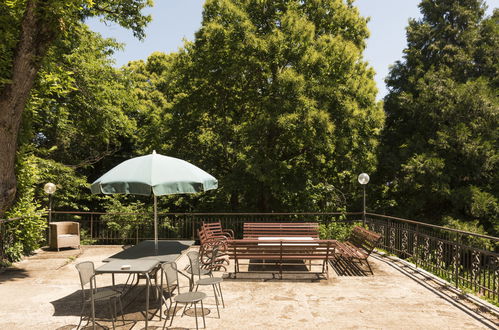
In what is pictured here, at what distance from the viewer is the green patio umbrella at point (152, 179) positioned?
610cm

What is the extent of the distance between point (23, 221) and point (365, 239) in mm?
8995

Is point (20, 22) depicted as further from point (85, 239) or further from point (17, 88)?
point (85, 239)

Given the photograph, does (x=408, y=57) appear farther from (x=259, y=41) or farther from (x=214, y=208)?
(x=214, y=208)

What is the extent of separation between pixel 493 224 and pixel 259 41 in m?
14.0

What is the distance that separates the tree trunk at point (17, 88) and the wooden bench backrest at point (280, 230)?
6190 millimetres

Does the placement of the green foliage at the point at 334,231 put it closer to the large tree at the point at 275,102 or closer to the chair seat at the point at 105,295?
the large tree at the point at 275,102

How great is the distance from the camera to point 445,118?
1894 centimetres

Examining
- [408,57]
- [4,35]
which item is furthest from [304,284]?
[408,57]

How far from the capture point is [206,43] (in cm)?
1780

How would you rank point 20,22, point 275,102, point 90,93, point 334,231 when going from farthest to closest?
point 275,102 < point 90,93 < point 334,231 < point 20,22

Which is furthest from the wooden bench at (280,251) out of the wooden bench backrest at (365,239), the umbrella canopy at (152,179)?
the umbrella canopy at (152,179)

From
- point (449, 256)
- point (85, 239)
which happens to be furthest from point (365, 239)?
point (85, 239)

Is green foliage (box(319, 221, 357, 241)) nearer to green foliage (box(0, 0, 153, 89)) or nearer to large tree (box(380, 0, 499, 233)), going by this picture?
large tree (box(380, 0, 499, 233))

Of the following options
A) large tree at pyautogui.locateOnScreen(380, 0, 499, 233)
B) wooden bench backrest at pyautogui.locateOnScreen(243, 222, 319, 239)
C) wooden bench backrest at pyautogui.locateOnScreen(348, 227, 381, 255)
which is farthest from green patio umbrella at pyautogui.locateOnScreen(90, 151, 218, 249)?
large tree at pyautogui.locateOnScreen(380, 0, 499, 233)
